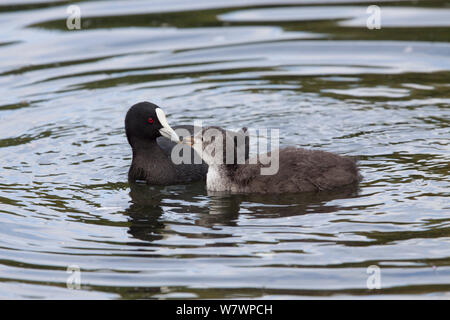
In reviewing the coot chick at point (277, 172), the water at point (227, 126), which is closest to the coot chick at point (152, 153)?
the water at point (227, 126)

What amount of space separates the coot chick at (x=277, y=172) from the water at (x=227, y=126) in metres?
0.18

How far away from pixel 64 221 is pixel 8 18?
10.5 metres

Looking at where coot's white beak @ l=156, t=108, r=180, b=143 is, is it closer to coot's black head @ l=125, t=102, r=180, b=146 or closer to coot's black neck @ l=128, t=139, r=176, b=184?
coot's black head @ l=125, t=102, r=180, b=146

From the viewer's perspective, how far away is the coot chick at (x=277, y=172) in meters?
9.48

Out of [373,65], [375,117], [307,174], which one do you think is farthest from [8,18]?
[307,174]

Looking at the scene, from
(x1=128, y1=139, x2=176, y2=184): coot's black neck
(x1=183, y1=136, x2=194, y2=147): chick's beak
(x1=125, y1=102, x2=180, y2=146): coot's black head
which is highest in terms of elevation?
(x1=125, y1=102, x2=180, y2=146): coot's black head

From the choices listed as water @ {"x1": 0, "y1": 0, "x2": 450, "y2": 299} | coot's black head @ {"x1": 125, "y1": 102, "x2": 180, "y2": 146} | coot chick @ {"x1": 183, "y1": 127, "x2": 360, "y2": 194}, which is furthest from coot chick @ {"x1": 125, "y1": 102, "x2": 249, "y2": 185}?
coot chick @ {"x1": 183, "y1": 127, "x2": 360, "y2": 194}

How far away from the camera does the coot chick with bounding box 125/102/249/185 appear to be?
1030 cm

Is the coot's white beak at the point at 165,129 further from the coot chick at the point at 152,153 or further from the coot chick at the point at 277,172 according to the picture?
the coot chick at the point at 277,172

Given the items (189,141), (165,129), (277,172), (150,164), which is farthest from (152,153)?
(277,172)

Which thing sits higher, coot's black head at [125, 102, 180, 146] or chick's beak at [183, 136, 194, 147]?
coot's black head at [125, 102, 180, 146]

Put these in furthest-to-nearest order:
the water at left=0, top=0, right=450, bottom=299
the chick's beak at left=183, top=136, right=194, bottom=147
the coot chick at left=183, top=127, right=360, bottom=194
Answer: the chick's beak at left=183, top=136, right=194, bottom=147, the coot chick at left=183, top=127, right=360, bottom=194, the water at left=0, top=0, right=450, bottom=299

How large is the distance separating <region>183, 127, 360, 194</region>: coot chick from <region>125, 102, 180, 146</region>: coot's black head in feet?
1.78

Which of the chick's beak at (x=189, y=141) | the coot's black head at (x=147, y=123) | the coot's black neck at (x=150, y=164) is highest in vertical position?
the coot's black head at (x=147, y=123)
